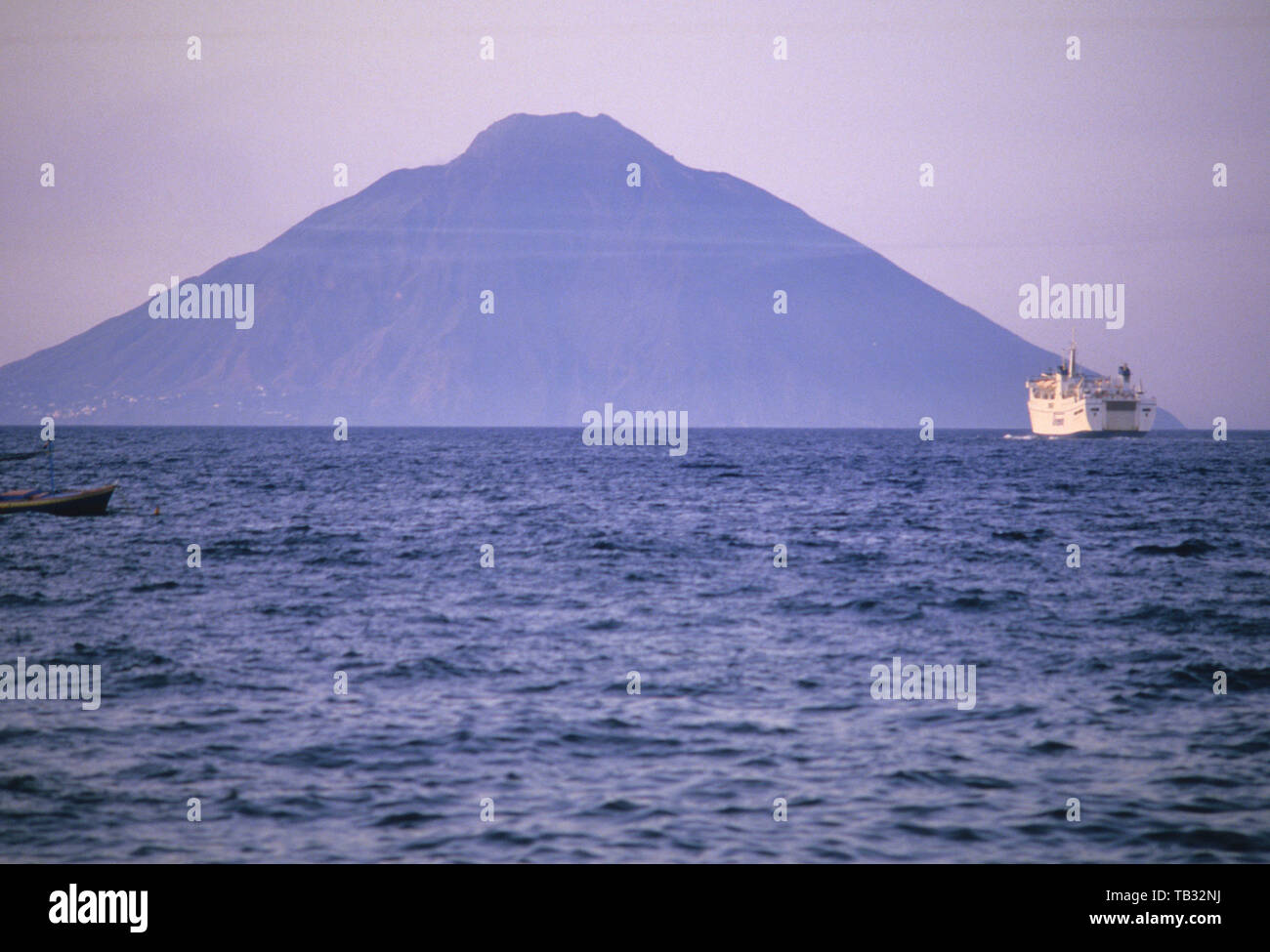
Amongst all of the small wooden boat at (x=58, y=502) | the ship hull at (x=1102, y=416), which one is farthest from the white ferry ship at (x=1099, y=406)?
the small wooden boat at (x=58, y=502)

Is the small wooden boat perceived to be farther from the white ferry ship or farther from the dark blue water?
the white ferry ship

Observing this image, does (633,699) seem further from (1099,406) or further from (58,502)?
(1099,406)

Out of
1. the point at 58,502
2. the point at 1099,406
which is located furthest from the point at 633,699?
the point at 1099,406

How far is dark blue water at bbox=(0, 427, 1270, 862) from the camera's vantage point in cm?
1288

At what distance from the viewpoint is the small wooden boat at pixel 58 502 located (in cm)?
5016

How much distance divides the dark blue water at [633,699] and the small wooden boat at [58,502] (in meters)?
4.28

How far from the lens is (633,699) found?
18656 millimetres

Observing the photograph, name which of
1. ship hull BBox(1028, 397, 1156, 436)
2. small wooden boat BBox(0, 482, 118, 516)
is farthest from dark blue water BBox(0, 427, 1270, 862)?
ship hull BBox(1028, 397, 1156, 436)
